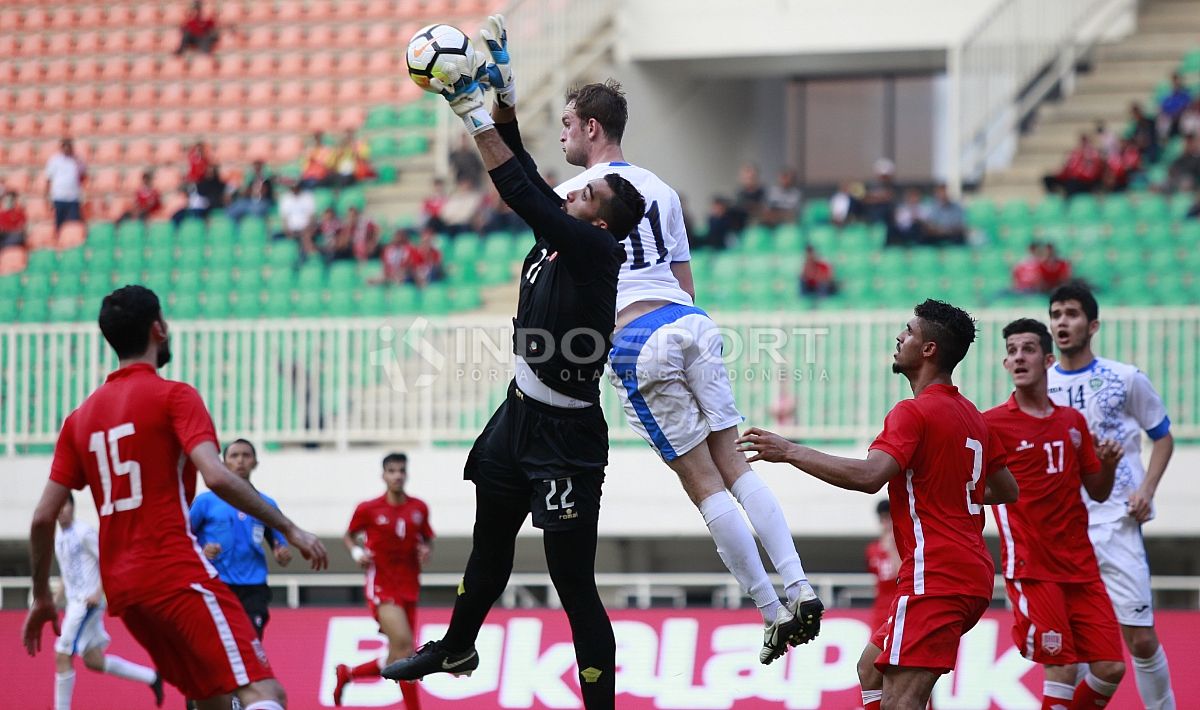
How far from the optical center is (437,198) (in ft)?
63.1

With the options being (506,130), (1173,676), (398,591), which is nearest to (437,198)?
(398,591)

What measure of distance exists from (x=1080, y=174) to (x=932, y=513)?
12.7 metres

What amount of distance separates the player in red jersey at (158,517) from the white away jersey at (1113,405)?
4.38 meters

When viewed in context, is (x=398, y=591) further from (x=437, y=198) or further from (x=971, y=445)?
(x=437, y=198)

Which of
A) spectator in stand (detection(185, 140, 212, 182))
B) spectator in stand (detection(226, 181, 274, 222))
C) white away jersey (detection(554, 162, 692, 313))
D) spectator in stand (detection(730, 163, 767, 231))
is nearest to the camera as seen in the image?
white away jersey (detection(554, 162, 692, 313))

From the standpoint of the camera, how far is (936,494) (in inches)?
247

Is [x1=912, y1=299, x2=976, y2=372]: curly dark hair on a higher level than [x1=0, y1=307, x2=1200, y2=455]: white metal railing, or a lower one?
higher

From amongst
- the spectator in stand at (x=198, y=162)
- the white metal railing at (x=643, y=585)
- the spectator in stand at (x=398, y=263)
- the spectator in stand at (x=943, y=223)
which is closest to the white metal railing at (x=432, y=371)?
the white metal railing at (x=643, y=585)

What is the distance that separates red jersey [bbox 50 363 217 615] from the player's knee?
434cm

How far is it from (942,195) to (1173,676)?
7765mm

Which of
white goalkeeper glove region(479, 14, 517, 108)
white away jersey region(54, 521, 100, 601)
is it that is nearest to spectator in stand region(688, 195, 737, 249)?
white away jersey region(54, 521, 100, 601)

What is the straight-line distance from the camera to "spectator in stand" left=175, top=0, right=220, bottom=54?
24.1m

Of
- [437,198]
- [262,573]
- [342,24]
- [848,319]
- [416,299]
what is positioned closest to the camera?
[262,573]

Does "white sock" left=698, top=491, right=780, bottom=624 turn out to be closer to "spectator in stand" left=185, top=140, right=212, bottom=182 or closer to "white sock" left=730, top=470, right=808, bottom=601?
"white sock" left=730, top=470, right=808, bottom=601
